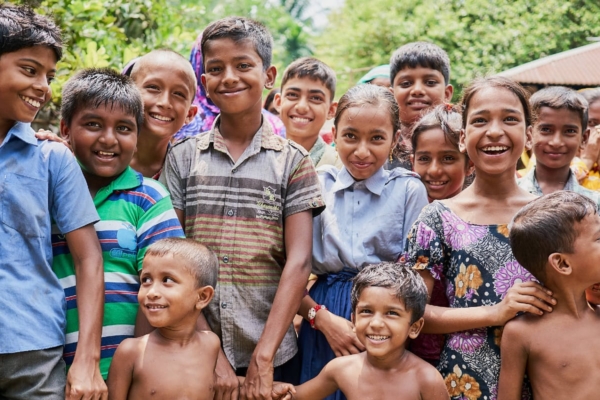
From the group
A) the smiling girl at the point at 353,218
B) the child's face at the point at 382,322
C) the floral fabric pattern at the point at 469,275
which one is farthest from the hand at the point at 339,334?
the floral fabric pattern at the point at 469,275

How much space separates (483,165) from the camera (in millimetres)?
2938

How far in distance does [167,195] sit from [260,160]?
429mm

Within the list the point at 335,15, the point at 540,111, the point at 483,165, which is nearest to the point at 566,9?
the point at 335,15

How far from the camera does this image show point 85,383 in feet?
8.14

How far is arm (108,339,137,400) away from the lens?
262 centimetres

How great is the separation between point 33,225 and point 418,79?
8.72 ft

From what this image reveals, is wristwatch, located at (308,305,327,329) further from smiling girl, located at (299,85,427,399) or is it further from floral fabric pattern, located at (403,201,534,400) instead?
floral fabric pattern, located at (403,201,534,400)

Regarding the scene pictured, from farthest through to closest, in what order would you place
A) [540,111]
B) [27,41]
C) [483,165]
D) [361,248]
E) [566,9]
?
[566,9] < [540,111] < [361,248] < [483,165] < [27,41]

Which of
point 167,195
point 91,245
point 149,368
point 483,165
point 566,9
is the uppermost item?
point 566,9

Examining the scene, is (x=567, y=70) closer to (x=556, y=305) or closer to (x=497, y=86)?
(x=497, y=86)

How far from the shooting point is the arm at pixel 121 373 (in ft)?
8.61

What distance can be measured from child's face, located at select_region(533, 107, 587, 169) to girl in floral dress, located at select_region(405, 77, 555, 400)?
2.86 ft

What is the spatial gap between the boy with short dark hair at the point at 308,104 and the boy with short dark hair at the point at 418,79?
1.51 feet

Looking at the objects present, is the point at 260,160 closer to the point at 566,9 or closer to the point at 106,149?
the point at 106,149
